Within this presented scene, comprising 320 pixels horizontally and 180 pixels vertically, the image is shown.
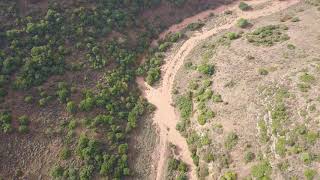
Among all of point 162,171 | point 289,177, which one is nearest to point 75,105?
point 162,171

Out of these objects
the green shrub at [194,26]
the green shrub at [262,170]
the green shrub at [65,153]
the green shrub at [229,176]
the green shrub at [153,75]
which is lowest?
the green shrub at [229,176]

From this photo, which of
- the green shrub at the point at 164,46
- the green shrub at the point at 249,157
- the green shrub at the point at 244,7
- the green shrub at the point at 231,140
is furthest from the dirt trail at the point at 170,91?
the green shrub at the point at 249,157

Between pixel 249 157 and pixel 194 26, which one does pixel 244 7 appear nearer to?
pixel 194 26

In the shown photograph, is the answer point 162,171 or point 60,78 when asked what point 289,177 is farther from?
point 60,78

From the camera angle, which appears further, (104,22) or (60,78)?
(104,22)

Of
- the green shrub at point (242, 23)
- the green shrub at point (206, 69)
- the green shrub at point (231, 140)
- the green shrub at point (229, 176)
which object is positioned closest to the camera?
the green shrub at point (229, 176)

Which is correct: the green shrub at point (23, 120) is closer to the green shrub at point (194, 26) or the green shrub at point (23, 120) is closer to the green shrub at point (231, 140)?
the green shrub at point (231, 140)

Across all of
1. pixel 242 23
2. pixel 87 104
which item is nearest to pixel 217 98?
pixel 87 104
